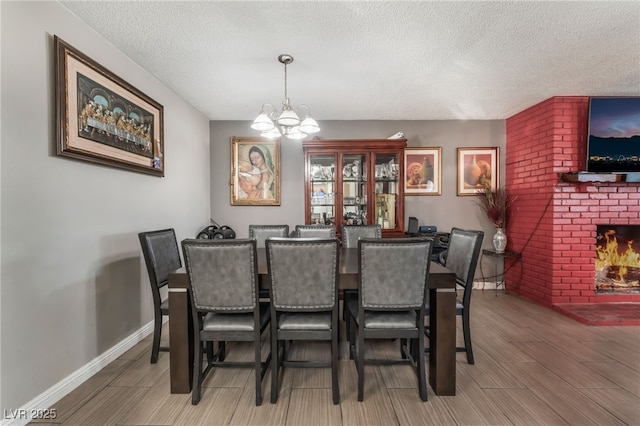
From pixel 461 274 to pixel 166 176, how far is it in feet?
9.61

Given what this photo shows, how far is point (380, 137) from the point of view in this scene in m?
3.96

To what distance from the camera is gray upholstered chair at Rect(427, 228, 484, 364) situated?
6.53ft

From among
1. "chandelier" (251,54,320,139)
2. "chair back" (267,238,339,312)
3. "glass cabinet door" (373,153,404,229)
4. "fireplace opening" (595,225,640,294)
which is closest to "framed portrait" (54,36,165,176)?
"chandelier" (251,54,320,139)

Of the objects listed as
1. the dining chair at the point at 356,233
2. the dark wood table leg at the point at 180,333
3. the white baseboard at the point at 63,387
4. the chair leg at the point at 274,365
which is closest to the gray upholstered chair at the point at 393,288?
the chair leg at the point at 274,365

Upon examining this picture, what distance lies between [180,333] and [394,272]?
53.7 inches

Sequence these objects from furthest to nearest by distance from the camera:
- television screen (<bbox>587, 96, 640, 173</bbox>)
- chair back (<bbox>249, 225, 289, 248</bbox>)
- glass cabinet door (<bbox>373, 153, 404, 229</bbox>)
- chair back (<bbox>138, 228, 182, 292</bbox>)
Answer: glass cabinet door (<bbox>373, 153, 404, 229</bbox>)
television screen (<bbox>587, 96, 640, 173</bbox>)
chair back (<bbox>249, 225, 289, 248</bbox>)
chair back (<bbox>138, 228, 182, 292</bbox>)

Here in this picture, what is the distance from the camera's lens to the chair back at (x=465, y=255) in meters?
1.99

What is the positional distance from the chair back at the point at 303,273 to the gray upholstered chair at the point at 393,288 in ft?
0.57

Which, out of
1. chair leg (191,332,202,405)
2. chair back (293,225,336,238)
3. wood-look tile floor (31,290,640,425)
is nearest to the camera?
wood-look tile floor (31,290,640,425)

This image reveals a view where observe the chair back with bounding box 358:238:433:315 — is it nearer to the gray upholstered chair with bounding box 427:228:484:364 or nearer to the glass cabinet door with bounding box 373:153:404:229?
the gray upholstered chair with bounding box 427:228:484:364

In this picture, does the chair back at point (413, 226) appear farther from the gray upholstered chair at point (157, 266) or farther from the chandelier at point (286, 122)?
the gray upholstered chair at point (157, 266)

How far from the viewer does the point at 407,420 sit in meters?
1.51

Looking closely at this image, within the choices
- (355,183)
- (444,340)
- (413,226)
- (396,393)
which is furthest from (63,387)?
(413,226)

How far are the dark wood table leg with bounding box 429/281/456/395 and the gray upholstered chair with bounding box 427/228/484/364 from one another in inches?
12.4
